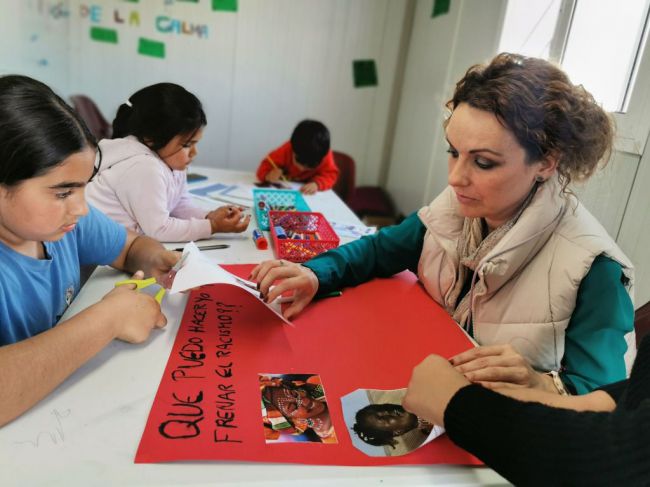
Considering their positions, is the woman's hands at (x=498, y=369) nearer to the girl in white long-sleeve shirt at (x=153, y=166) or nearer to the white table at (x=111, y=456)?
the white table at (x=111, y=456)

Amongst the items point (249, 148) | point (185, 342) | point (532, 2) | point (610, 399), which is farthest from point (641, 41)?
point (249, 148)

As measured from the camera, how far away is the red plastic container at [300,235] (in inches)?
49.4

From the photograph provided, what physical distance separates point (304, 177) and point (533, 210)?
5.38 ft

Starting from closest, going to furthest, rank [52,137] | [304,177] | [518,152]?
[52,137] < [518,152] < [304,177]

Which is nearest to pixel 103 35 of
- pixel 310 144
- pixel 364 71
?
pixel 364 71

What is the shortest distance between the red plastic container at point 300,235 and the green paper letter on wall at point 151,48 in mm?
2532

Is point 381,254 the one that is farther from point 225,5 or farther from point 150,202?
point 225,5

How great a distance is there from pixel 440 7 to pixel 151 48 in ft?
6.83

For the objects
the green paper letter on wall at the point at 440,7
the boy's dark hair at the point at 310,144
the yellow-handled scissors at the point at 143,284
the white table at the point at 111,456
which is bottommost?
the white table at the point at 111,456

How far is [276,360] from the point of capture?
743 millimetres

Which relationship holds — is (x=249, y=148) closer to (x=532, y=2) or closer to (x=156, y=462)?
(x=532, y=2)

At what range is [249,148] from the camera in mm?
3734

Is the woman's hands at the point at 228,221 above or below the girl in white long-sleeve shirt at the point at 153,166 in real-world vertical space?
below

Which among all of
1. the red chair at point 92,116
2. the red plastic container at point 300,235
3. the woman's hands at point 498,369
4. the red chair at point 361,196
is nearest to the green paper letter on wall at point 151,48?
the red chair at point 92,116
